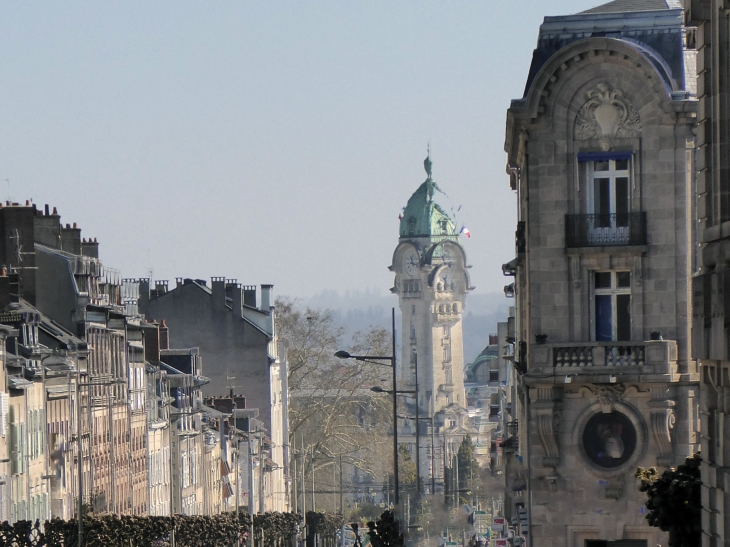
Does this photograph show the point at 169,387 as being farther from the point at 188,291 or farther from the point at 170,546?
the point at 170,546

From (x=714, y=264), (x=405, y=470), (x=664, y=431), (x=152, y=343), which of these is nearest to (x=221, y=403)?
(x=152, y=343)

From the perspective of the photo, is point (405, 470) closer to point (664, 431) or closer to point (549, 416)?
point (549, 416)

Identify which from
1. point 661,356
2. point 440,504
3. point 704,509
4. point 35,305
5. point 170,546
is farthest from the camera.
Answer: point 440,504

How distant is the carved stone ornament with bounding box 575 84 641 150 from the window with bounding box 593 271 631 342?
259 cm

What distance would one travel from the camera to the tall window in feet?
138

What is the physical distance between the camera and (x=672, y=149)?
41.5m

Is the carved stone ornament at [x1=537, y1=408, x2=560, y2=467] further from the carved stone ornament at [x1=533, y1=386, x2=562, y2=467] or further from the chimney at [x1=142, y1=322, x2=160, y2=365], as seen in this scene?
the chimney at [x1=142, y1=322, x2=160, y2=365]

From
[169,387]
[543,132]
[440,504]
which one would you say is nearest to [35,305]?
[169,387]

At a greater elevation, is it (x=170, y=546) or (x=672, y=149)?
(x=672, y=149)

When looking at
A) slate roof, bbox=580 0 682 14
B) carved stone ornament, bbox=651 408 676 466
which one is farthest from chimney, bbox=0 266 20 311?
carved stone ornament, bbox=651 408 676 466

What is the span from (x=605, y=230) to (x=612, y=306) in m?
1.49

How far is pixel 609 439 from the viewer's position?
41656 mm

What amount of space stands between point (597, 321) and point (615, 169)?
2990mm

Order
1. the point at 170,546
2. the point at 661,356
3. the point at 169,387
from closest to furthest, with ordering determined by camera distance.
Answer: the point at 661,356, the point at 170,546, the point at 169,387
